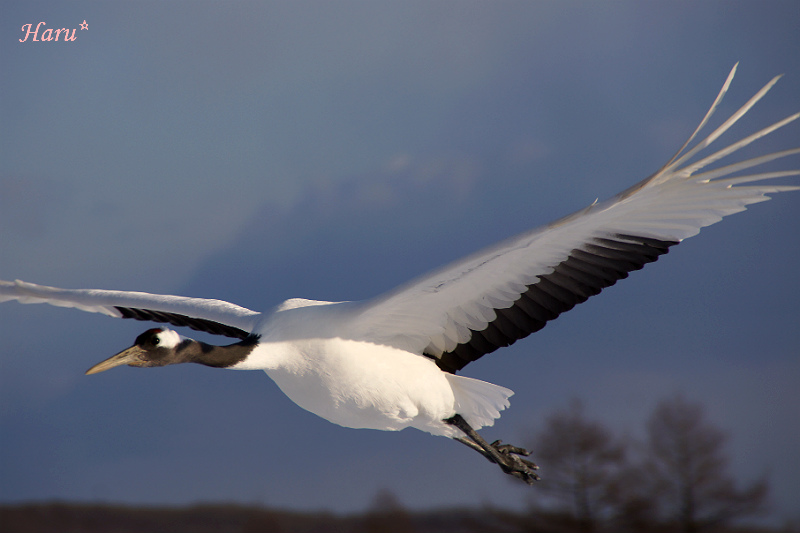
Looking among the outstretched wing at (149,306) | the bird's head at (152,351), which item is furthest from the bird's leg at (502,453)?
the bird's head at (152,351)

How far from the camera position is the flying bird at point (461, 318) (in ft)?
8.77

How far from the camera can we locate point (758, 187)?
269 centimetres

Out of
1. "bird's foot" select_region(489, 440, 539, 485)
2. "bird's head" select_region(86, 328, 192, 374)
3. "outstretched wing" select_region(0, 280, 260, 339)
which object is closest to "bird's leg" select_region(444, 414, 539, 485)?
"bird's foot" select_region(489, 440, 539, 485)

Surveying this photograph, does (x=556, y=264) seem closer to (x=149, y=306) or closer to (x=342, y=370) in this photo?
(x=342, y=370)

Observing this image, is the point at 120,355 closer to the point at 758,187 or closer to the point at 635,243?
the point at 635,243

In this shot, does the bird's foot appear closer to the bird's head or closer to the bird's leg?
the bird's leg

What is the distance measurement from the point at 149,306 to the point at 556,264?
225 centimetres

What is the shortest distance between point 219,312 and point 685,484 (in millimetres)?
5286

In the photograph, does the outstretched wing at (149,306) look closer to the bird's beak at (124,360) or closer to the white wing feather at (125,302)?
the white wing feather at (125,302)

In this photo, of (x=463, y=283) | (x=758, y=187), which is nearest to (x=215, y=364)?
(x=463, y=283)

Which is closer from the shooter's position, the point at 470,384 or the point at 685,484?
the point at 470,384

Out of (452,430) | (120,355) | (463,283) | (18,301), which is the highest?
(18,301)

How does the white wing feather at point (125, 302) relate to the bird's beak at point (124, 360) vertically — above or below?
above

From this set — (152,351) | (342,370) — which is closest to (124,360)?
(152,351)
